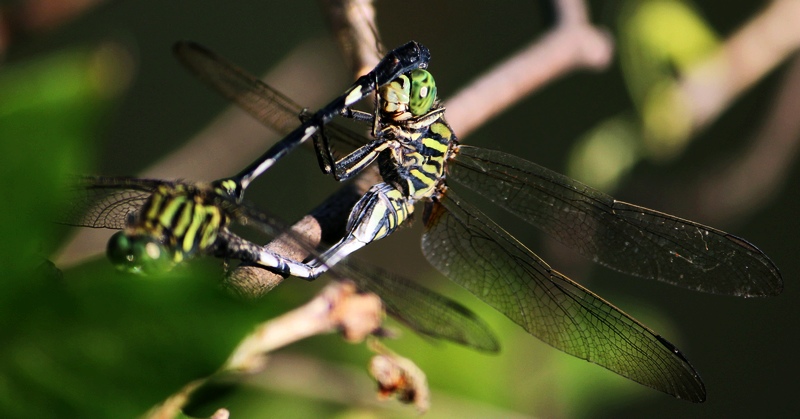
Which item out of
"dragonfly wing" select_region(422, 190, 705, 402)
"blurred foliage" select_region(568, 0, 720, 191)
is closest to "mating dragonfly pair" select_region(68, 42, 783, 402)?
"dragonfly wing" select_region(422, 190, 705, 402)

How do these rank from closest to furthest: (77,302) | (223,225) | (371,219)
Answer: (77,302)
(223,225)
(371,219)

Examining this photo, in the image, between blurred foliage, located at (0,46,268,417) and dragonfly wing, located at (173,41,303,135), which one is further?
dragonfly wing, located at (173,41,303,135)

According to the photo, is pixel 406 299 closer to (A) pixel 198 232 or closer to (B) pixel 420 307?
(B) pixel 420 307

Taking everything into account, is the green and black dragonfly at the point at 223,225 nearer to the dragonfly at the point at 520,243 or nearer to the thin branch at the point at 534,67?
the dragonfly at the point at 520,243

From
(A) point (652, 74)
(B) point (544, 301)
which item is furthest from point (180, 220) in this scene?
(A) point (652, 74)

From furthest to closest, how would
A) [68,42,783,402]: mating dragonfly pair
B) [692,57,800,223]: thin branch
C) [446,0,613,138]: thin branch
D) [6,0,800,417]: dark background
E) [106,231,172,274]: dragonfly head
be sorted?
[6,0,800,417]: dark background, [692,57,800,223]: thin branch, [446,0,613,138]: thin branch, [68,42,783,402]: mating dragonfly pair, [106,231,172,274]: dragonfly head

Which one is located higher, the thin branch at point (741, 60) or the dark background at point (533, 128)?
the dark background at point (533, 128)

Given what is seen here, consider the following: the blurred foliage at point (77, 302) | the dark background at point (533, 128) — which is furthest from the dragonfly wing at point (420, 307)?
the dark background at point (533, 128)

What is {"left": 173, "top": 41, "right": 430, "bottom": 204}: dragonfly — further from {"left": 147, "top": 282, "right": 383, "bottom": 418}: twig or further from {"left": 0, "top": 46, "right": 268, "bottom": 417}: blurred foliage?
→ {"left": 0, "top": 46, "right": 268, "bottom": 417}: blurred foliage
